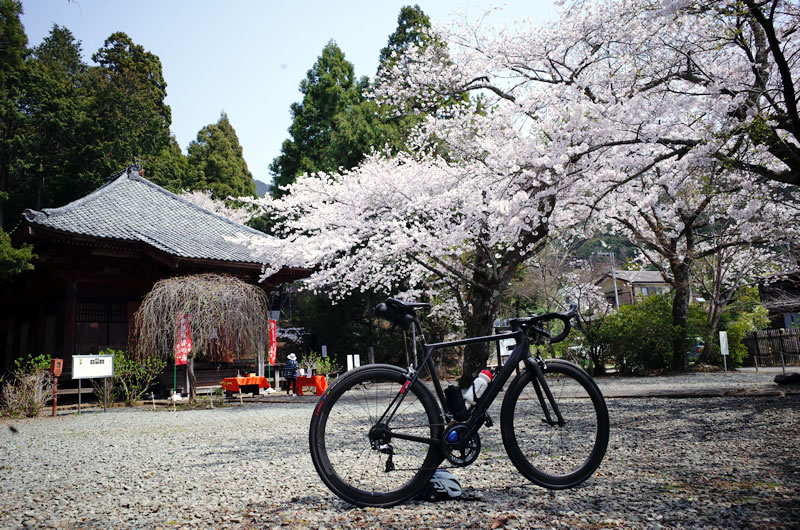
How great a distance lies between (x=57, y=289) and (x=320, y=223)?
642cm

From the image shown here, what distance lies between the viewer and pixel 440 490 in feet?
8.43

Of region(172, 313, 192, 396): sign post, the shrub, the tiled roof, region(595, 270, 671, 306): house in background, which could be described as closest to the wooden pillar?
the tiled roof

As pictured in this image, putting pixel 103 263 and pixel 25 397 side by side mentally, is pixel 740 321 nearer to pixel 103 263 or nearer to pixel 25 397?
pixel 103 263

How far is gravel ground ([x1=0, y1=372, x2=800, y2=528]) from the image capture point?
2250mm

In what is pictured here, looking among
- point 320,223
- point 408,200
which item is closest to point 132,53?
point 320,223

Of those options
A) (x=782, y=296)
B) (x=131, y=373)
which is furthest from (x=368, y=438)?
(x=782, y=296)

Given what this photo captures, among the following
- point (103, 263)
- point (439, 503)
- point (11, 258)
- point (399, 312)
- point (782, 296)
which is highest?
point (103, 263)

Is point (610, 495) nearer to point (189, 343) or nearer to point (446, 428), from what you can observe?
point (446, 428)

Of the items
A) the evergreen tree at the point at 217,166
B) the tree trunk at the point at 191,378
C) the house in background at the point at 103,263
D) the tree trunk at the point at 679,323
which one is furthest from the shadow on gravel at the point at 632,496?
the evergreen tree at the point at 217,166

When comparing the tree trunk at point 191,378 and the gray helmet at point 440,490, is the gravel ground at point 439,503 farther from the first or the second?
the tree trunk at point 191,378

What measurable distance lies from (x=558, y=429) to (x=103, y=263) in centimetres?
1175

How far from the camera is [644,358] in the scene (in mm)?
13898

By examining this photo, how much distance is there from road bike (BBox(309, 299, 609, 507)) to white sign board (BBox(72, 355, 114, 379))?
7.91 meters

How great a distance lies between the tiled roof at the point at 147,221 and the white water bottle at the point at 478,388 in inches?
405
